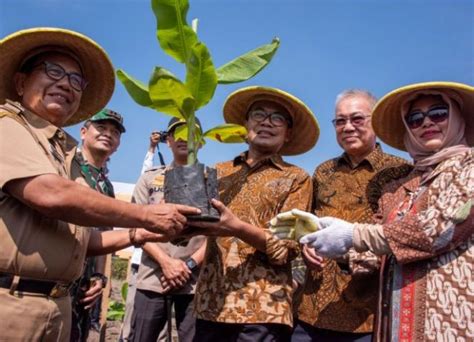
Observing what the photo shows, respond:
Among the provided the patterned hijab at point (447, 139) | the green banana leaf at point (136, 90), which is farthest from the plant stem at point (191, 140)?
the patterned hijab at point (447, 139)

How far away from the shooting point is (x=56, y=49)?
2.70 meters

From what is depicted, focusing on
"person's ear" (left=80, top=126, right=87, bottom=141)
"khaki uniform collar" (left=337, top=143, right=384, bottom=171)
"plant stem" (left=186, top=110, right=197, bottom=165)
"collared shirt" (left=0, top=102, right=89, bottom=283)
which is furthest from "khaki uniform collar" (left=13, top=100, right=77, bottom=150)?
"person's ear" (left=80, top=126, right=87, bottom=141)

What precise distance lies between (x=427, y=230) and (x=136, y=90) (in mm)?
1770

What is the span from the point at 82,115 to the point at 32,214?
129 centimetres

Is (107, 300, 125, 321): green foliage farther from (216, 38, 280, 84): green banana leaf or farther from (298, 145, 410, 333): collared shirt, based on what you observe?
(216, 38, 280, 84): green banana leaf

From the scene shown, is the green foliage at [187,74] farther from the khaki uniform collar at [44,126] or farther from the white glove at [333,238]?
the white glove at [333,238]

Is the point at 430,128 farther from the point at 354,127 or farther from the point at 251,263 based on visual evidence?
the point at 251,263

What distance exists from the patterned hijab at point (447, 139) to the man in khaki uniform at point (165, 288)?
1.97m

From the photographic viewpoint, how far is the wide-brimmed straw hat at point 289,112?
10.4 feet

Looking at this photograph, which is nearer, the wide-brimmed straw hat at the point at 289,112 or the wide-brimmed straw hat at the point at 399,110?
the wide-brimmed straw hat at the point at 399,110

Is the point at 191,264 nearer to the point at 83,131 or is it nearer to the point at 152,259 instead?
the point at 152,259

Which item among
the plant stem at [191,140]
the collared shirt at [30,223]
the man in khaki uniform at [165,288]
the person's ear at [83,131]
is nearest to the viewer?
the collared shirt at [30,223]

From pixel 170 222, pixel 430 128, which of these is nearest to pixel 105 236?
pixel 170 222

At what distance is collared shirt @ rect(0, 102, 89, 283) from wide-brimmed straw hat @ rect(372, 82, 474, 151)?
1.84m
